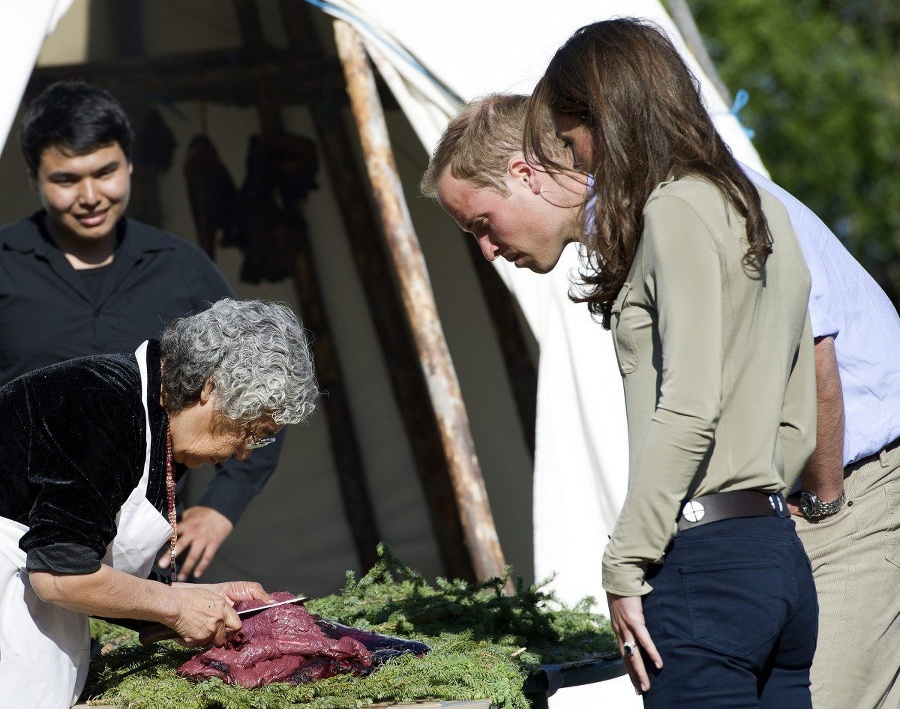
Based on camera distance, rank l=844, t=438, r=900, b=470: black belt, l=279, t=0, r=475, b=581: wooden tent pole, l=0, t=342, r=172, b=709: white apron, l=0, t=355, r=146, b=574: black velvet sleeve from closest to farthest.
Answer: l=0, t=355, r=146, b=574: black velvet sleeve, l=0, t=342, r=172, b=709: white apron, l=844, t=438, r=900, b=470: black belt, l=279, t=0, r=475, b=581: wooden tent pole

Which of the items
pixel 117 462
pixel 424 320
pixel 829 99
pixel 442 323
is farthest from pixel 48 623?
pixel 829 99

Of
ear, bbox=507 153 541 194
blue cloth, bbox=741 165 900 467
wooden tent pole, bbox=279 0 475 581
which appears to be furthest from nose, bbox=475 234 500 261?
wooden tent pole, bbox=279 0 475 581

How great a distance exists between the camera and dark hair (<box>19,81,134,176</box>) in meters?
2.99

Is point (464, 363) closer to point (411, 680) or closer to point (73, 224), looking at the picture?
point (73, 224)

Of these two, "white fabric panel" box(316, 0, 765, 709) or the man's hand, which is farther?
"white fabric panel" box(316, 0, 765, 709)

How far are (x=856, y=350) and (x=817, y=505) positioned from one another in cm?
30

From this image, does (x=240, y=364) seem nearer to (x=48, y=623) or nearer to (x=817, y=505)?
(x=48, y=623)

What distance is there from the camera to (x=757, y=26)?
14.3 m

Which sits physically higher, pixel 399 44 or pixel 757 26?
pixel 757 26

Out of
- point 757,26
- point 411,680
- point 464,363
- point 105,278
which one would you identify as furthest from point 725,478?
point 757,26

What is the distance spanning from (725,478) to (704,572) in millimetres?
138

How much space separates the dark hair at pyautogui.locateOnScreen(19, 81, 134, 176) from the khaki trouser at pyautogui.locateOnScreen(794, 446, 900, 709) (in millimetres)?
2089

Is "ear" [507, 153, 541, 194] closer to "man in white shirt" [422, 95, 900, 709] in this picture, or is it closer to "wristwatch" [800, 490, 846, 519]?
"man in white shirt" [422, 95, 900, 709]

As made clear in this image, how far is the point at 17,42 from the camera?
3119mm
